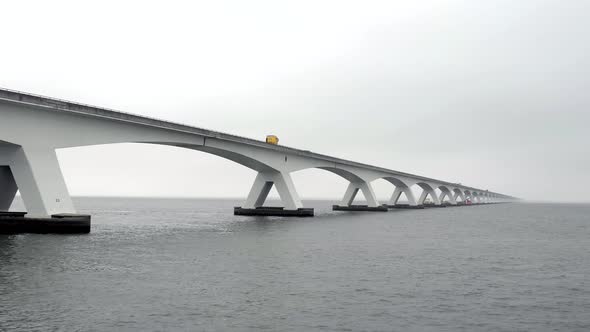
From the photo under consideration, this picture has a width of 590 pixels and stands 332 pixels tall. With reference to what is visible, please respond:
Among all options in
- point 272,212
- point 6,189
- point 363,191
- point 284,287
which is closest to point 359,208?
point 363,191

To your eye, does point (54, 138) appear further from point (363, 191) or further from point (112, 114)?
point (363, 191)

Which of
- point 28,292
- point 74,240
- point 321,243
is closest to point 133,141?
point 74,240

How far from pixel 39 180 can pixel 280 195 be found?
3697 cm

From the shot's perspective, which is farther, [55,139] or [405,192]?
[405,192]

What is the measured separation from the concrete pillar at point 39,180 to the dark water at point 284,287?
9.34ft

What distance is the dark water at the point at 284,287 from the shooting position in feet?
44.1

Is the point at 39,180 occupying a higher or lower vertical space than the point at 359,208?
higher

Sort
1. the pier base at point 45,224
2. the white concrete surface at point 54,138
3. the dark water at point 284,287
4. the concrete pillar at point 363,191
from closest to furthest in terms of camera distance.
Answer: the dark water at point 284,287 < the white concrete surface at point 54,138 < the pier base at point 45,224 < the concrete pillar at point 363,191

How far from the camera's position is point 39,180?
33.2 metres

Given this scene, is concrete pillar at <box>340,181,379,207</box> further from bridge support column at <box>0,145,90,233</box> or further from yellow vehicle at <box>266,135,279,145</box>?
bridge support column at <box>0,145,90,233</box>

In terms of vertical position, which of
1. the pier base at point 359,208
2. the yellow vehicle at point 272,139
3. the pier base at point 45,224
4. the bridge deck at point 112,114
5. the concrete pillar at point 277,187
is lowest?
the pier base at point 45,224

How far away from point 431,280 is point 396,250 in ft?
35.6

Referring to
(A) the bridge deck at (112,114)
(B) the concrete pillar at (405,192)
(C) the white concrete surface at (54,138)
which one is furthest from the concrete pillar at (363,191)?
A: (C) the white concrete surface at (54,138)

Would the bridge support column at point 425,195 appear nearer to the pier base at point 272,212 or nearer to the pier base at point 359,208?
the pier base at point 359,208
